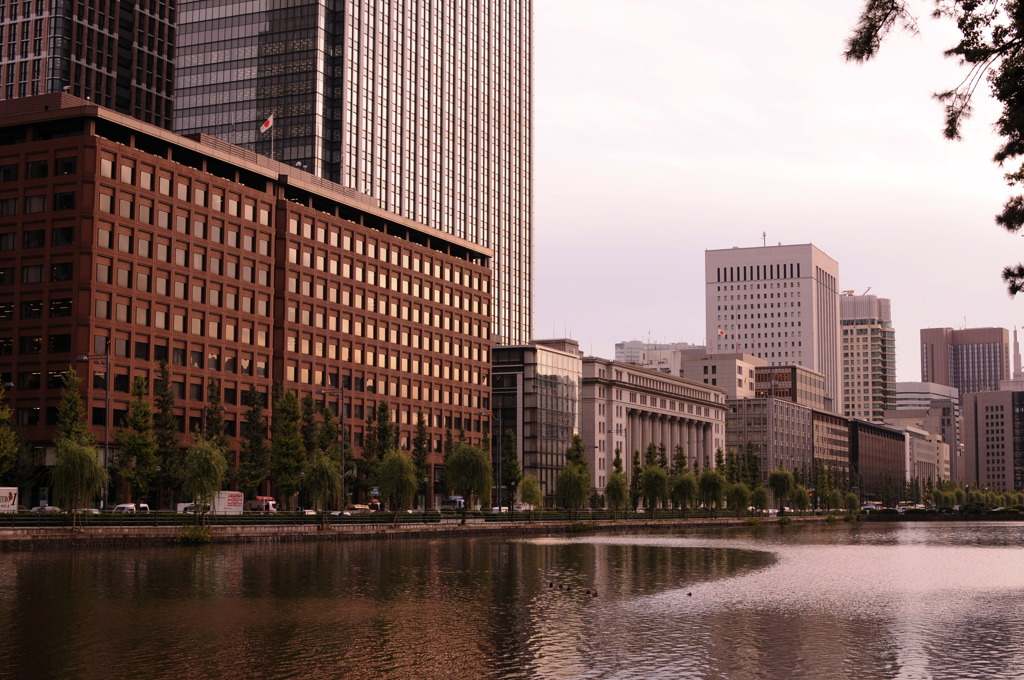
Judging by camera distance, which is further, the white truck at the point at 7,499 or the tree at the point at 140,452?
the tree at the point at 140,452

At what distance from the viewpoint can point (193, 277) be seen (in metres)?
143

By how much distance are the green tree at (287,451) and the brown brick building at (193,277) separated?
1553 cm

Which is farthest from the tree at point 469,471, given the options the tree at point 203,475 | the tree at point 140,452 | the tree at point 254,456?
the tree at point 203,475

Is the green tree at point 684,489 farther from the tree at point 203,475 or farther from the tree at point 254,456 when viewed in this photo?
the tree at point 203,475

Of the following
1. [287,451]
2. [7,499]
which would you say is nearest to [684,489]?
[287,451]

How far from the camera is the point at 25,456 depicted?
391ft

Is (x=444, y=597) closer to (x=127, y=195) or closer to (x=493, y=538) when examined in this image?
(x=493, y=538)

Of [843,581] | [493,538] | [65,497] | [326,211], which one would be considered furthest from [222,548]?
[326,211]

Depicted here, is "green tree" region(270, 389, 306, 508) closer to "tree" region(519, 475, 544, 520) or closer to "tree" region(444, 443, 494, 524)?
"tree" region(444, 443, 494, 524)

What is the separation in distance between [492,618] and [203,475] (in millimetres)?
53874

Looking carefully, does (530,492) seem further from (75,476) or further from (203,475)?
(75,476)

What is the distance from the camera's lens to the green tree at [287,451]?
129000mm

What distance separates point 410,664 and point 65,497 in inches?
2406

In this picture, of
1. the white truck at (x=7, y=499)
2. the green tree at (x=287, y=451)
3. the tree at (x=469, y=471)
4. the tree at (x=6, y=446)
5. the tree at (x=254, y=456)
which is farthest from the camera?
the tree at (x=469, y=471)
